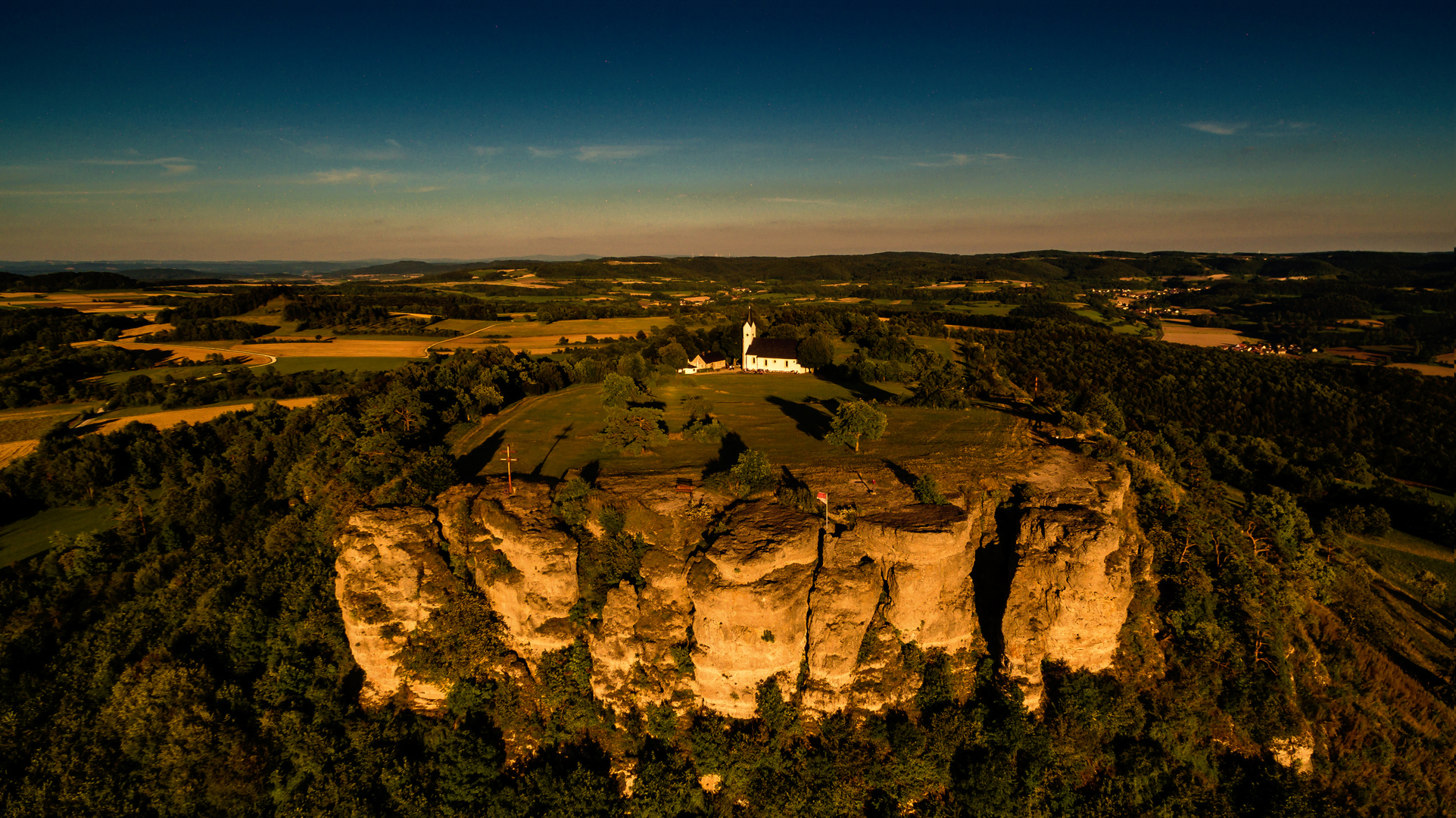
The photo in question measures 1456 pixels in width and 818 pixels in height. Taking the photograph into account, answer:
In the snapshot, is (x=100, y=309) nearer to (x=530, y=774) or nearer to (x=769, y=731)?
(x=530, y=774)

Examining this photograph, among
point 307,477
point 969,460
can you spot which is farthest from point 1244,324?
point 307,477

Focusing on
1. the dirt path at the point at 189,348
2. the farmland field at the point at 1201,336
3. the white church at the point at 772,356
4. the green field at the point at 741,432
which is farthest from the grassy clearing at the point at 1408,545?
the dirt path at the point at 189,348

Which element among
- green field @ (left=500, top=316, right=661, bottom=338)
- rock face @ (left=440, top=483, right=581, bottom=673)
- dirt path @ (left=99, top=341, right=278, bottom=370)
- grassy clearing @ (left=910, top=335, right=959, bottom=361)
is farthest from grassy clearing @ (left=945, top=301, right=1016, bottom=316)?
dirt path @ (left=99, top=341, right=278, bottom=370)

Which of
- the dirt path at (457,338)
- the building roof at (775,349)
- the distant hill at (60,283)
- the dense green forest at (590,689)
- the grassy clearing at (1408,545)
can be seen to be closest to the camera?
the dense green forest at (590,689)

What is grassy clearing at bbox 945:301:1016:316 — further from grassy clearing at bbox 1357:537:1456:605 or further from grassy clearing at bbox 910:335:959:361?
grassy clearing at bbox 1357:537:1456:605

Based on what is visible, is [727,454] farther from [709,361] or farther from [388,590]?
[709,361]

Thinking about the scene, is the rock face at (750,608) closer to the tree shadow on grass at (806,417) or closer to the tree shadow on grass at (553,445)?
the tree shadow on grass at (553,445)
